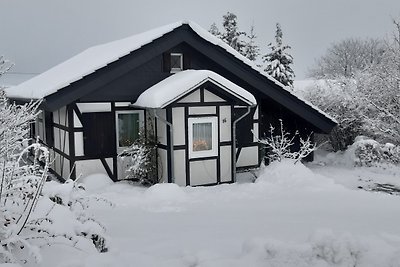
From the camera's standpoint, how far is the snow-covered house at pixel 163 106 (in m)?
11.3

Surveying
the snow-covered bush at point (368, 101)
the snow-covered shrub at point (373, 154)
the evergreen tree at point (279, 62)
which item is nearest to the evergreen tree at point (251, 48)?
the evergreen tree at point (279, 62)

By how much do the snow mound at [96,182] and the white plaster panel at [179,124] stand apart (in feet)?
7.83

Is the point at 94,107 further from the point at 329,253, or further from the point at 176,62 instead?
the point at 329,253

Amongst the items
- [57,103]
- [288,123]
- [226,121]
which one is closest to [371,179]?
[288,123]

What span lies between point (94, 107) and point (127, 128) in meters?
1.23

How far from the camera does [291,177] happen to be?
39.2 feet

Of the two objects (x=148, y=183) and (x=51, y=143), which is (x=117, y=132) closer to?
(x=148, y=183)

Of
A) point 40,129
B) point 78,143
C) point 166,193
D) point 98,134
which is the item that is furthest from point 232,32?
point 166,193

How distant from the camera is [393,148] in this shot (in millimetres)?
14500

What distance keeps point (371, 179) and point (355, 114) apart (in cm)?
476

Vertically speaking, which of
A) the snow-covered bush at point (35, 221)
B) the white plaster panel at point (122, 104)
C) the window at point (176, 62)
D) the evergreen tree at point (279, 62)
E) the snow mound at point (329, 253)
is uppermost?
the evergreen tree at point (279, 62)

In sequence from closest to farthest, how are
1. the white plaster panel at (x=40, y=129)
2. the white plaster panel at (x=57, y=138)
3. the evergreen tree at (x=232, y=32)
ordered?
the white plaster panel at (x=57, y=138) → the white plaster panel at (x=40, y=129) → the evergreen tree at (x=232, y=32)

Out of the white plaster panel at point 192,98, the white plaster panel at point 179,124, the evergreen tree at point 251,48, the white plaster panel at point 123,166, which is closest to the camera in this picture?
the white plaster panel at point 179,124

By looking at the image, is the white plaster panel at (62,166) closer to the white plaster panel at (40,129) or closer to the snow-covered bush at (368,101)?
the white plaster panel at (40,129)
